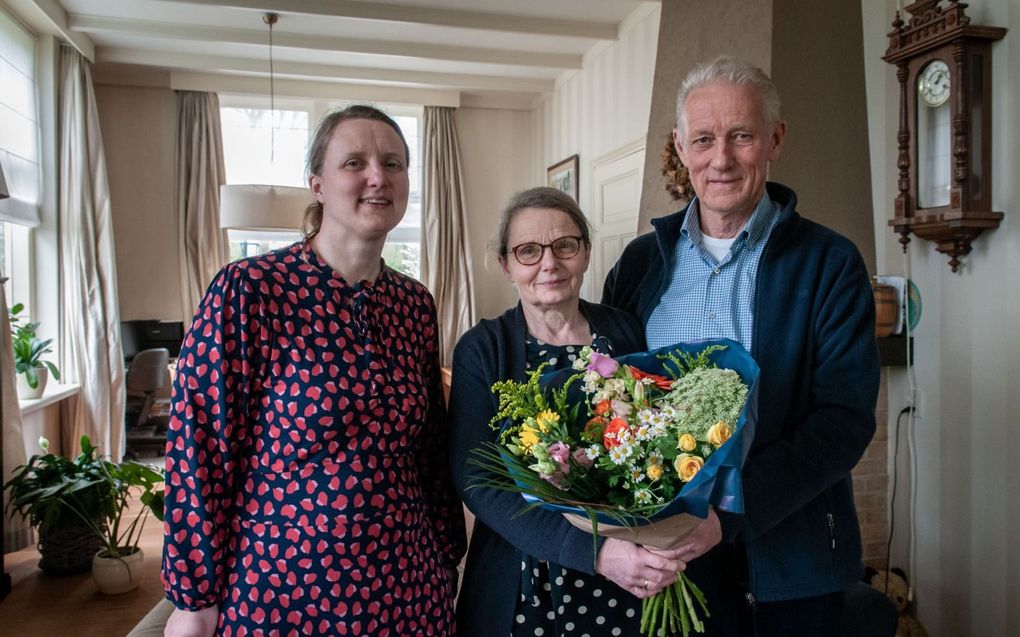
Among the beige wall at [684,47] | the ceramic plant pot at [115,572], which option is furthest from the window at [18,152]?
the beige wall at [684,47]

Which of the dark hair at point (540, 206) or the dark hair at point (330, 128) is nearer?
the dark hair at point (330, 128)

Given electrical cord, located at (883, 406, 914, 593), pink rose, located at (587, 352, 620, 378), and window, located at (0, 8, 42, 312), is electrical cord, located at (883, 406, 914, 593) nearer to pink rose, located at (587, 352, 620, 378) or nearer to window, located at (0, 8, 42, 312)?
pink rose, located at (587, 352, 620, 378)

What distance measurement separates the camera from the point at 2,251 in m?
4.92

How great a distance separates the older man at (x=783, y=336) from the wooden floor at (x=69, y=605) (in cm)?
240

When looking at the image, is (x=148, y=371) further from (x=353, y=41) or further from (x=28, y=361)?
(x=353, y=41)

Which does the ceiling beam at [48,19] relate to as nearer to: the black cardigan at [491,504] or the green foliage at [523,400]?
the black cardigan at [491,504]

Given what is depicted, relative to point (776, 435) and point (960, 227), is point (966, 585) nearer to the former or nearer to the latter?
point (960, 227)

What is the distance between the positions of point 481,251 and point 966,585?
5.23 metres

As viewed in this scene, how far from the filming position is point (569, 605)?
4.53ft

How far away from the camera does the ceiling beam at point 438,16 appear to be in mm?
4629

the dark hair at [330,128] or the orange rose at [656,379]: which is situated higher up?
the dark hair at [330,128]

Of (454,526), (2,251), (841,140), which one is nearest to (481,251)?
(2,251)

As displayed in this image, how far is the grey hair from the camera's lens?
1.48 meters

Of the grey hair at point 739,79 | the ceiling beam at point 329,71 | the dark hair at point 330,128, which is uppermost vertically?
the ceiling beam at point 329,71
